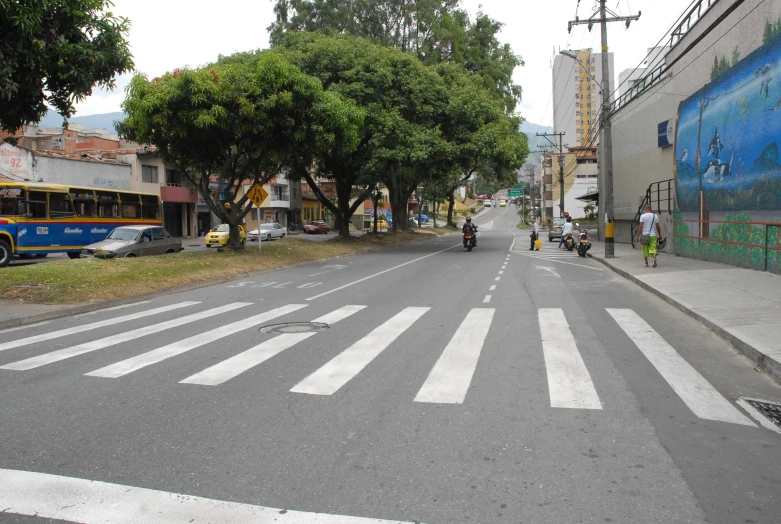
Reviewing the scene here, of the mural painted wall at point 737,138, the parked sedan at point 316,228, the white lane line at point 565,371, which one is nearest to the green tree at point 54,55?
the white lane line at point 565,371

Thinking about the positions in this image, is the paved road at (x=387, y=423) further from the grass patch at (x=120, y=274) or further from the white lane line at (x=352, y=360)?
the grass patch at (x=120, y=274)

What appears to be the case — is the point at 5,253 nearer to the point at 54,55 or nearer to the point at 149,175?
the point at 54,55

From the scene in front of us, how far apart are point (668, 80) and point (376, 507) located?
24498 mm

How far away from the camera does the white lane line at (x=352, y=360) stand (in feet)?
19.2

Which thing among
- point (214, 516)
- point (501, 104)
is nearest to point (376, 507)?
point (214, 516)

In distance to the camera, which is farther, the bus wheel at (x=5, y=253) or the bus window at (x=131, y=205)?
the bus window at (x=131, y=205)

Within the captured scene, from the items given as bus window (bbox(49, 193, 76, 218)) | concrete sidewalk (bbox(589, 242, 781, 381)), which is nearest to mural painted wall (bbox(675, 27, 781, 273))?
concrete sidewalk (bbox(589, 242, 781, 381))

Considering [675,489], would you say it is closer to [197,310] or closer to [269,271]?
[197,310]

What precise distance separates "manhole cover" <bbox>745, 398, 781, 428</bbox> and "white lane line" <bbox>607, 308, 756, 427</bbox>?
0.71 feet

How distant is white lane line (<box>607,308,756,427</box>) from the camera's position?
5152 millimetres

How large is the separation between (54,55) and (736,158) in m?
16.3

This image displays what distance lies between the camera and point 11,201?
20516mm

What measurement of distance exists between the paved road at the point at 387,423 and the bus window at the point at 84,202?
15.2 metres

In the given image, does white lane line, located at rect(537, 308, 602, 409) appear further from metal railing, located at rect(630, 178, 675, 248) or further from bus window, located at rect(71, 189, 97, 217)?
bus window, located at rect(71, 189, 97, 217)
